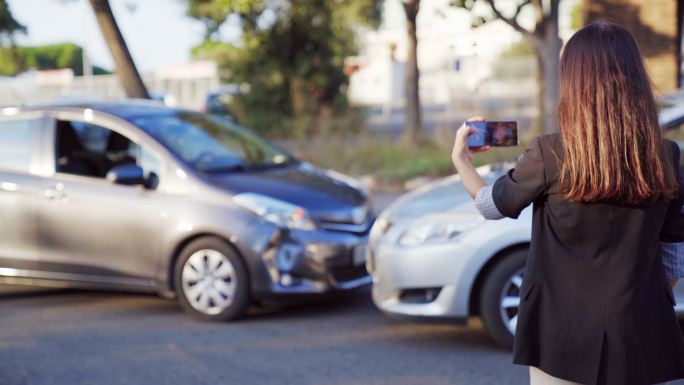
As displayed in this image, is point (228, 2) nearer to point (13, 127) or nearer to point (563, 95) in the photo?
point (13, 127)

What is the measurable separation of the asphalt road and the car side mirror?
38.9 inches

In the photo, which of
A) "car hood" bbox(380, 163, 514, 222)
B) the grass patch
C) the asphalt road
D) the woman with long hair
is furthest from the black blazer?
the grass patch

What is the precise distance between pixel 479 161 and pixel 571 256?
1072 cm

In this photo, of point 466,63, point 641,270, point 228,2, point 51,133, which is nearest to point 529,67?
point 466,63

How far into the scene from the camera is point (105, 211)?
7000mm

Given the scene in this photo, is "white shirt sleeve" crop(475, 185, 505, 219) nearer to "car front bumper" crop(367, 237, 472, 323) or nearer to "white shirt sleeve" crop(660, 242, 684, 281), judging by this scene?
"white shirt sleeve" crop(660, 242, 684, 281)

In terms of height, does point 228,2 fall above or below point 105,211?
above

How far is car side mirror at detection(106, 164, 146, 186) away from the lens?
22.8 ft

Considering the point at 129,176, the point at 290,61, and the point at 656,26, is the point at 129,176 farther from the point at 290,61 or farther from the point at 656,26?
the point at 290,61

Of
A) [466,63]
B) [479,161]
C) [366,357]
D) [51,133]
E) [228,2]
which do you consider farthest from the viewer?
[466,63]

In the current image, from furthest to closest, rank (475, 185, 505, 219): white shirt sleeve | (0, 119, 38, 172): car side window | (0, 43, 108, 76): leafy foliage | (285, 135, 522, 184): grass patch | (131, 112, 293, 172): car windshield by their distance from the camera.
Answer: (0, 43, 108, 76): leafy foliage → (285, 135, 522, 184): grass patch → (0, 119, 38, 172): car side window → (131, 112, 293, 172): car windshield → (475, 185, 505, 219): white shirt sleeve

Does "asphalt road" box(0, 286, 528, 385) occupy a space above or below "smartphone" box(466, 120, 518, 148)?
below

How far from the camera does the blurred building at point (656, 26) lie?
1420 cm

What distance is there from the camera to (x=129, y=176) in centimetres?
695
